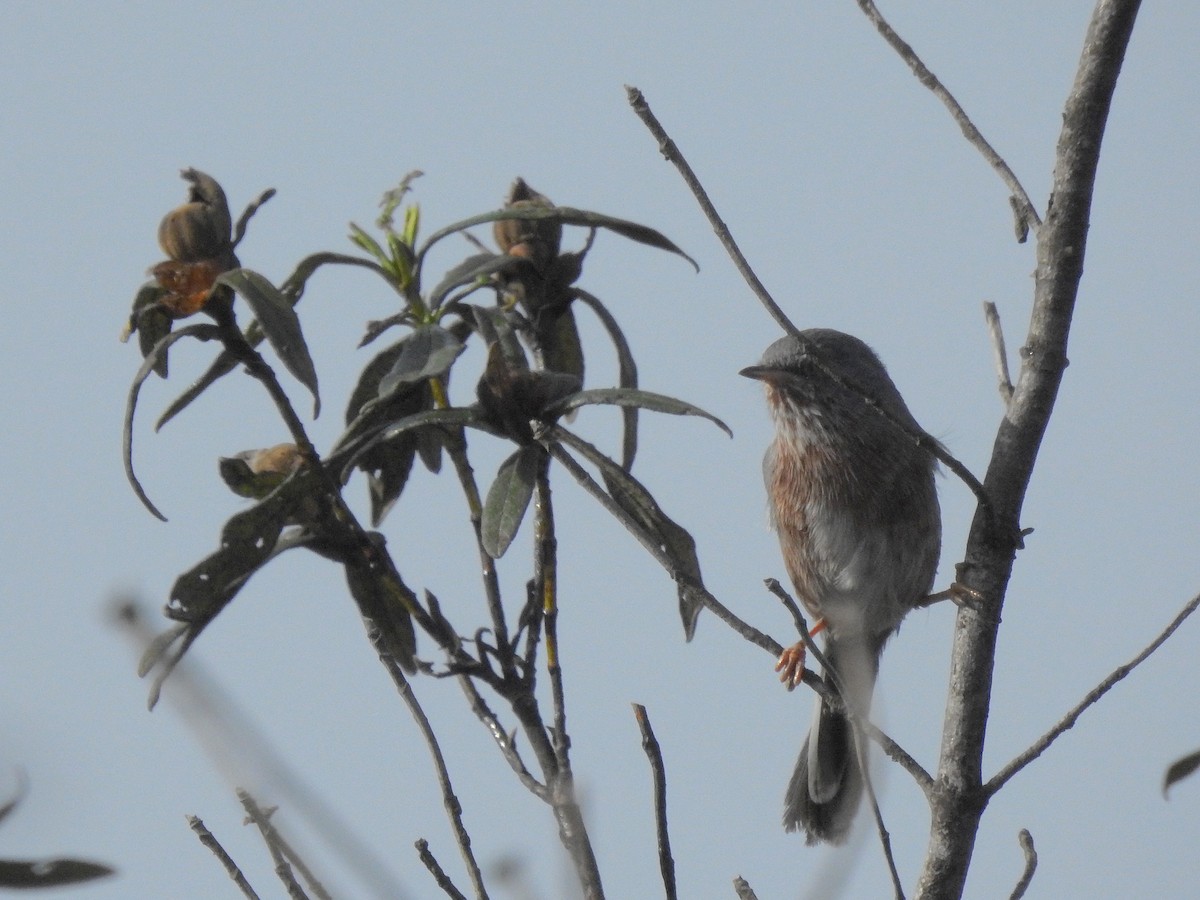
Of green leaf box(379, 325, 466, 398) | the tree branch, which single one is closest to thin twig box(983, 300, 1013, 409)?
the tree branch

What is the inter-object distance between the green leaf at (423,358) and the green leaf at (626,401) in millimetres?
242

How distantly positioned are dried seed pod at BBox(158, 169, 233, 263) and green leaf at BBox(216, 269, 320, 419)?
76mm

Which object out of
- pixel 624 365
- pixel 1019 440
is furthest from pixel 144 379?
pixel 1019 440

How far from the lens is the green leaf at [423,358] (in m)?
2.71

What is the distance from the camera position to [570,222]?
3113mm

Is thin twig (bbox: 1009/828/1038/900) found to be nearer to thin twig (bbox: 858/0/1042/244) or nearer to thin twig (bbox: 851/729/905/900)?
thin twig (bbox: 851/729/905/900)

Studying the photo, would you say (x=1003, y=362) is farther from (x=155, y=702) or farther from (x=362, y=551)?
(x=155, y=702)

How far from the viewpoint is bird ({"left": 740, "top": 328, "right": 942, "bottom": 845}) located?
5.22 meters

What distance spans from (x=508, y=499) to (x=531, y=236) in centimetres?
66

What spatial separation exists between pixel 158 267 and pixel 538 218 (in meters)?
0.84

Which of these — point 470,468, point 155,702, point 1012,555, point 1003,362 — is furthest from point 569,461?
point 1003,362

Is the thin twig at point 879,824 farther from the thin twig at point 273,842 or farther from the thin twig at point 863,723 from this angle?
the thin twig at point 273,842

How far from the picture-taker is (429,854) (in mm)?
2486

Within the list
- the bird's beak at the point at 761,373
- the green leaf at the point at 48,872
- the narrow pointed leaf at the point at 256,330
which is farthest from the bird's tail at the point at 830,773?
the green leaf at the point at 48,872
